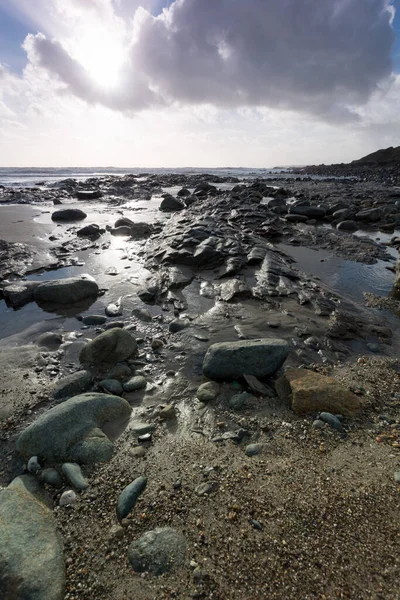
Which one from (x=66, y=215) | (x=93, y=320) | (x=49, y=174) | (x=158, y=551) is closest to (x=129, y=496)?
(x=158, y=551)

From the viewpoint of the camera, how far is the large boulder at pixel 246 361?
134 inches

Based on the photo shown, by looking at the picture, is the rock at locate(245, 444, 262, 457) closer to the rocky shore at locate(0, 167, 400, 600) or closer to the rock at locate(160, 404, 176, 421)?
the rocky shore at locate(0, 167, 400, 600)

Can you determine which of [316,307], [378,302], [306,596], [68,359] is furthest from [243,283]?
[306,596]

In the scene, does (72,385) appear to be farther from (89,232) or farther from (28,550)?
(89,232)

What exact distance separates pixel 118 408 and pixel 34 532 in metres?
1.24

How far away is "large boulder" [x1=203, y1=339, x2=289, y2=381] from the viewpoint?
3.39m

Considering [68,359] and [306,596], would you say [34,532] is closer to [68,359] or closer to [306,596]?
[306,596]

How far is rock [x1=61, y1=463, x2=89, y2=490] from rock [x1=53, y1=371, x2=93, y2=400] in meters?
1.05

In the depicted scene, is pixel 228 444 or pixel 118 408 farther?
pixel 118 408

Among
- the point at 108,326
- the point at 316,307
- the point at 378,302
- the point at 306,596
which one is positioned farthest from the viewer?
the point at 378,302

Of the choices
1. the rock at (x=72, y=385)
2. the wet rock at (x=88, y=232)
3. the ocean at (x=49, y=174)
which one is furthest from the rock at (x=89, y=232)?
the ocean at (x=49, y=174)

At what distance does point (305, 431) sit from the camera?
2.71 metres

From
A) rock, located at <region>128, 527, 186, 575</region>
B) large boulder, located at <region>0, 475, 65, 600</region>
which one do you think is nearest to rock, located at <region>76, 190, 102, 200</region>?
large boulder, located at <region>0, 475, 65, 600</region>

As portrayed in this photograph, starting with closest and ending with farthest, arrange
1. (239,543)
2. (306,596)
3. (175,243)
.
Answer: (306,596)
(239,543)
(175,243)
